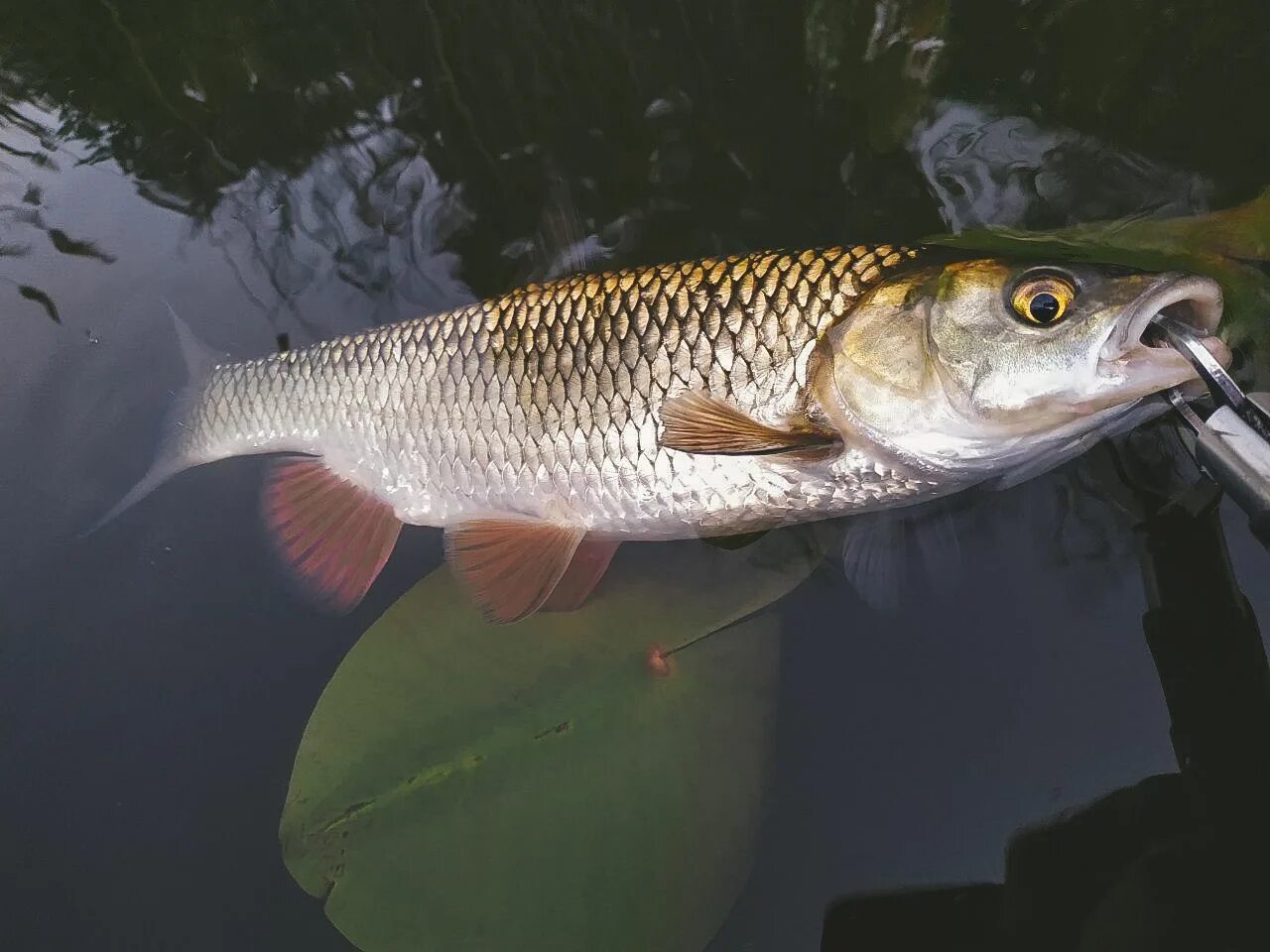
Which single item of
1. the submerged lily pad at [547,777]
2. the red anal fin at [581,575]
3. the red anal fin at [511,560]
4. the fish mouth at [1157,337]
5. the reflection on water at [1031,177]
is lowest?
the submerged lily pad at [547,777]

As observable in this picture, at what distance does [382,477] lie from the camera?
2.25 meters

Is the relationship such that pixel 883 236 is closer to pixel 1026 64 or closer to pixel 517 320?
pixel 1026 64

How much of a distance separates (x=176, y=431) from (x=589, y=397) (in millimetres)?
1462

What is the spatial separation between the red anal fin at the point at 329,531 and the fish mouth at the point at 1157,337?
6.06 feet

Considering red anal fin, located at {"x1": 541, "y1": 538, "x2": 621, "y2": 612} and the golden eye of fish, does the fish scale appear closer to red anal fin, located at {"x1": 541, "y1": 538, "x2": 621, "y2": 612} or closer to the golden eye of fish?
red anal fin, located at {"x1": 541, "y1": 538, "x2": 621, "y2": 612}

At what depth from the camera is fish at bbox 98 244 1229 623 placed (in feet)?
5.10

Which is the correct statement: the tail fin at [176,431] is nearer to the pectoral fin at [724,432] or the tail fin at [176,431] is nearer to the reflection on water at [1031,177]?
the pectoral fin at [724,432]

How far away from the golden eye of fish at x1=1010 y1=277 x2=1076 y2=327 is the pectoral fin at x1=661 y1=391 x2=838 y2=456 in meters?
0.46

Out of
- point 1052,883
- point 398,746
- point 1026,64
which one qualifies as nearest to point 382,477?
point 398,746

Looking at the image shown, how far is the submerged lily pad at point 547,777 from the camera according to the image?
1670mm

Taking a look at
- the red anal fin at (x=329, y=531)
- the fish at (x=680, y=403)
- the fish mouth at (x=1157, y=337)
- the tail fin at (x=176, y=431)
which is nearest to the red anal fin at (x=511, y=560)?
the fish at (x=680, y=403)

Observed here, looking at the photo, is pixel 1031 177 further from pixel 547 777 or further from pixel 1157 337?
pixel 547 777

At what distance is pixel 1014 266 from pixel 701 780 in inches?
51.2

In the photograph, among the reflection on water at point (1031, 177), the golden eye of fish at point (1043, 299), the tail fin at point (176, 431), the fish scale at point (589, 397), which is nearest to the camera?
the golden eye of fish at point (1043, 299)
